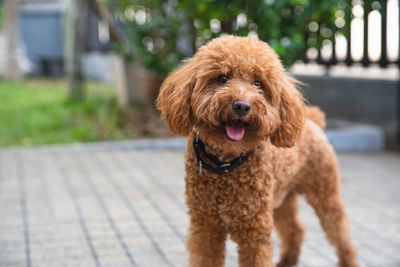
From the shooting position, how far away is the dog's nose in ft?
9.08

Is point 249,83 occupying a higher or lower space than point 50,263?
higher

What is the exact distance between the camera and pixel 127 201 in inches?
228

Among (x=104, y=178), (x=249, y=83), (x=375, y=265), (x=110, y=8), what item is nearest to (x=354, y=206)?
(x=375, y=265)

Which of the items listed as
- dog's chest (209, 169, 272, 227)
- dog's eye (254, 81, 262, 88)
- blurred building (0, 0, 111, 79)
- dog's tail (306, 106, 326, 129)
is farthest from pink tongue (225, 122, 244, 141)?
blurred building (0, 0, 111, 79)

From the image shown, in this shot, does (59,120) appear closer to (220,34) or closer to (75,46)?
(75,46)

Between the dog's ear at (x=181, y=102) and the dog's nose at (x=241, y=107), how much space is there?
0.31 meters

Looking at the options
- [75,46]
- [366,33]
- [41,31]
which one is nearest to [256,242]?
[366,33]

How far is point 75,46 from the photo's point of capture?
12.6 m

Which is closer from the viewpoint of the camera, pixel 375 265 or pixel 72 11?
pixel 375 265

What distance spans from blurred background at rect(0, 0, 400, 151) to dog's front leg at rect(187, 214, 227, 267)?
4.31 m

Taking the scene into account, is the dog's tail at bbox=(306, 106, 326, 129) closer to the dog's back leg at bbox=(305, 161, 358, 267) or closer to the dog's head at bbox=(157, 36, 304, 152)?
the dog's back leg at bbox=(305, 161, 358, 267)

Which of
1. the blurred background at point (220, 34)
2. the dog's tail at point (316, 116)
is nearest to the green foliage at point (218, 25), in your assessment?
the blurred background at point (220, 34)

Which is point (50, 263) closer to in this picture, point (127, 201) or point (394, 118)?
point (127, 201)

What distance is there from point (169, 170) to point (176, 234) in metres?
2.45
